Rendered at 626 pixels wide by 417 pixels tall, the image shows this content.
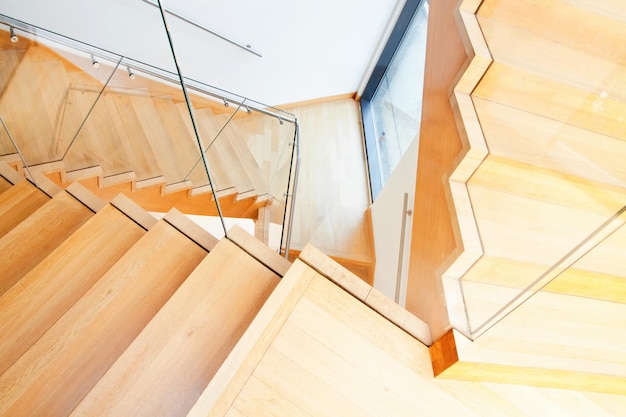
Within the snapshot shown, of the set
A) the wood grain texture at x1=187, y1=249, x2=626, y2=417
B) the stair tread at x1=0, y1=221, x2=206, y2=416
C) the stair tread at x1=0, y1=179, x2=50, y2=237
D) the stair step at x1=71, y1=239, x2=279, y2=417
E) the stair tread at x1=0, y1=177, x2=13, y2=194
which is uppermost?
the wood grain texture at x1=187, y1=249, x2=626, y2=417

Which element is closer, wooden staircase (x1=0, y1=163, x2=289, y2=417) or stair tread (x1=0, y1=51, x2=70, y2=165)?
wooden staircase (x1=0, y1=163, x2=289, y2=417)

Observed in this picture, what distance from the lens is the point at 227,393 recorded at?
95 cm

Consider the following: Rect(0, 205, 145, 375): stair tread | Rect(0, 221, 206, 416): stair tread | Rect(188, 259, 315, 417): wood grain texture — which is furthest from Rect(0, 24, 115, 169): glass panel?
Rect(188, 259, 315, 417): wood grain texture

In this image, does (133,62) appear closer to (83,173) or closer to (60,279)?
(83,173)

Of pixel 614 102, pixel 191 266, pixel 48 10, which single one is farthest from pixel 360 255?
pixel 48 10

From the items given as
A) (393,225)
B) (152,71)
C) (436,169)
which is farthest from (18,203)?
(393,225)

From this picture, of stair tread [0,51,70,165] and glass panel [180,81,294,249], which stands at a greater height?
stair tread [0,51,70,165]

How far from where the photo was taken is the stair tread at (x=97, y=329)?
1126 mm

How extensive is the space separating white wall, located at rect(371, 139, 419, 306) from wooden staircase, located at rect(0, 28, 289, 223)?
0.94 meters

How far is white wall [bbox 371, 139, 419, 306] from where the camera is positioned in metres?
2.50

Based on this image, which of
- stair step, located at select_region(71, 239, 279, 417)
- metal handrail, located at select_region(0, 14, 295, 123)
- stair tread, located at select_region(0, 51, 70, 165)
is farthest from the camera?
metal handrail, located at select_region(0, 14, 295, 123)

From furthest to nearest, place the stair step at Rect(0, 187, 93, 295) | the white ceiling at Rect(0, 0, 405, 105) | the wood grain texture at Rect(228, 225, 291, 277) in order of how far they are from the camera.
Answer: the white ceiling at Rect(0, 0, 405, 105) → the stair step at Rect(0, 187, 93, 295) → the wood grain texture at Rect(228, 225, 291, 277)

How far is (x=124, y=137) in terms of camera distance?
272cm

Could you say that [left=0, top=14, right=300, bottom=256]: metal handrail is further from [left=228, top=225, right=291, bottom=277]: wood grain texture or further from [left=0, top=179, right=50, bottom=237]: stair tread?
[left=228, top=225, right=291, bottom=277]: wood grain texture
